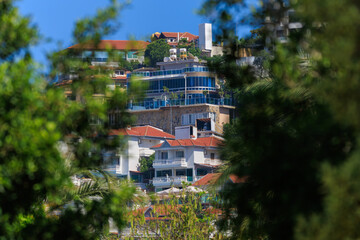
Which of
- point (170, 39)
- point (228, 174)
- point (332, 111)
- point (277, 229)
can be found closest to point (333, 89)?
point (332, 111)

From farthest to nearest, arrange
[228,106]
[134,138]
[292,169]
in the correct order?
[228,106] → [134,138] → [292,169]

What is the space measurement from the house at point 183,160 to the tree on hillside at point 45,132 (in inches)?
3180

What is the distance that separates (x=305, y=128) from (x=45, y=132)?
2521 mm

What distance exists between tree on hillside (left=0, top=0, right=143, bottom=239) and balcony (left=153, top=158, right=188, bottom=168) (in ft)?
267

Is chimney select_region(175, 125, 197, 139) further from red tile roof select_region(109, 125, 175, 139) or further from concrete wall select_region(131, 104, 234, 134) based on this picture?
concrete wall select_region(131, 104, 234, 134)

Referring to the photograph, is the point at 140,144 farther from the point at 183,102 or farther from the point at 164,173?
the point at 183,102

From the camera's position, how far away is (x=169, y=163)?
9294cm

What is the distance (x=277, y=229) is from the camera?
769 cm

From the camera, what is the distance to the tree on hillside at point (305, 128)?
5.80 m

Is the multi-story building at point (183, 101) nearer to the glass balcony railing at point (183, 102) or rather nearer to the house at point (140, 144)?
the glass balcony railing at point (183, 102)

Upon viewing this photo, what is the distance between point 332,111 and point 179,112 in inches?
3979

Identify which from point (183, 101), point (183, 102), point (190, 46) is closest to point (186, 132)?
point (183, 102)

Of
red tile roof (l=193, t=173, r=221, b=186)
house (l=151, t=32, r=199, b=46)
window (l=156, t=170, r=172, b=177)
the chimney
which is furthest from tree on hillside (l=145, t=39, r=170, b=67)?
red tile roof (l=193, t=173, r=221, b=186)

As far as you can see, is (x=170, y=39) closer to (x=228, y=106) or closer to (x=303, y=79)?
(x=228, y=106)
